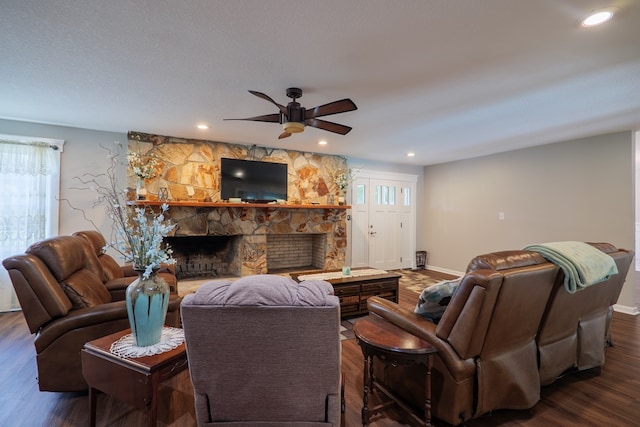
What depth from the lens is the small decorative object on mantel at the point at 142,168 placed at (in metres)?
3.91

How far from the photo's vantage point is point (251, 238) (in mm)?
4758

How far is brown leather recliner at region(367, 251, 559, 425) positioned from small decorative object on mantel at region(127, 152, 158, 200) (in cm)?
367

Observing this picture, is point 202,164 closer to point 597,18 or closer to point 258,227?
point 258,227

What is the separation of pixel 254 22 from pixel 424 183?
5768 mm

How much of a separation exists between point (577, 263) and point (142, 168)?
472 centimetres

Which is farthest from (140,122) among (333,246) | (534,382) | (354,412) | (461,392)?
(534,382)

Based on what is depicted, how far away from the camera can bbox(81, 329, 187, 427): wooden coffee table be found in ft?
4.63

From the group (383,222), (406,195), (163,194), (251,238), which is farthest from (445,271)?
(163,194)

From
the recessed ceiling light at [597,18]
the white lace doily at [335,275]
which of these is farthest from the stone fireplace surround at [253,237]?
the recessed ceiling light at [597,18]

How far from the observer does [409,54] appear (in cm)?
205

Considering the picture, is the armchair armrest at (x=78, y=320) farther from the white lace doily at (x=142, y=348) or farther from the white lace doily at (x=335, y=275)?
the white lace doily at (x=335, y=275)

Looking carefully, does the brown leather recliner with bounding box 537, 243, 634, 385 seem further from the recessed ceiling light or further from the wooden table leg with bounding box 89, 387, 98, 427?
the wooden table leg with bounding box 89, 387, 98, 427

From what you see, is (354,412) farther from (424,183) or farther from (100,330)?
(424,183)

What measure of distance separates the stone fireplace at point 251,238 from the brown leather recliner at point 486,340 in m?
3.30
